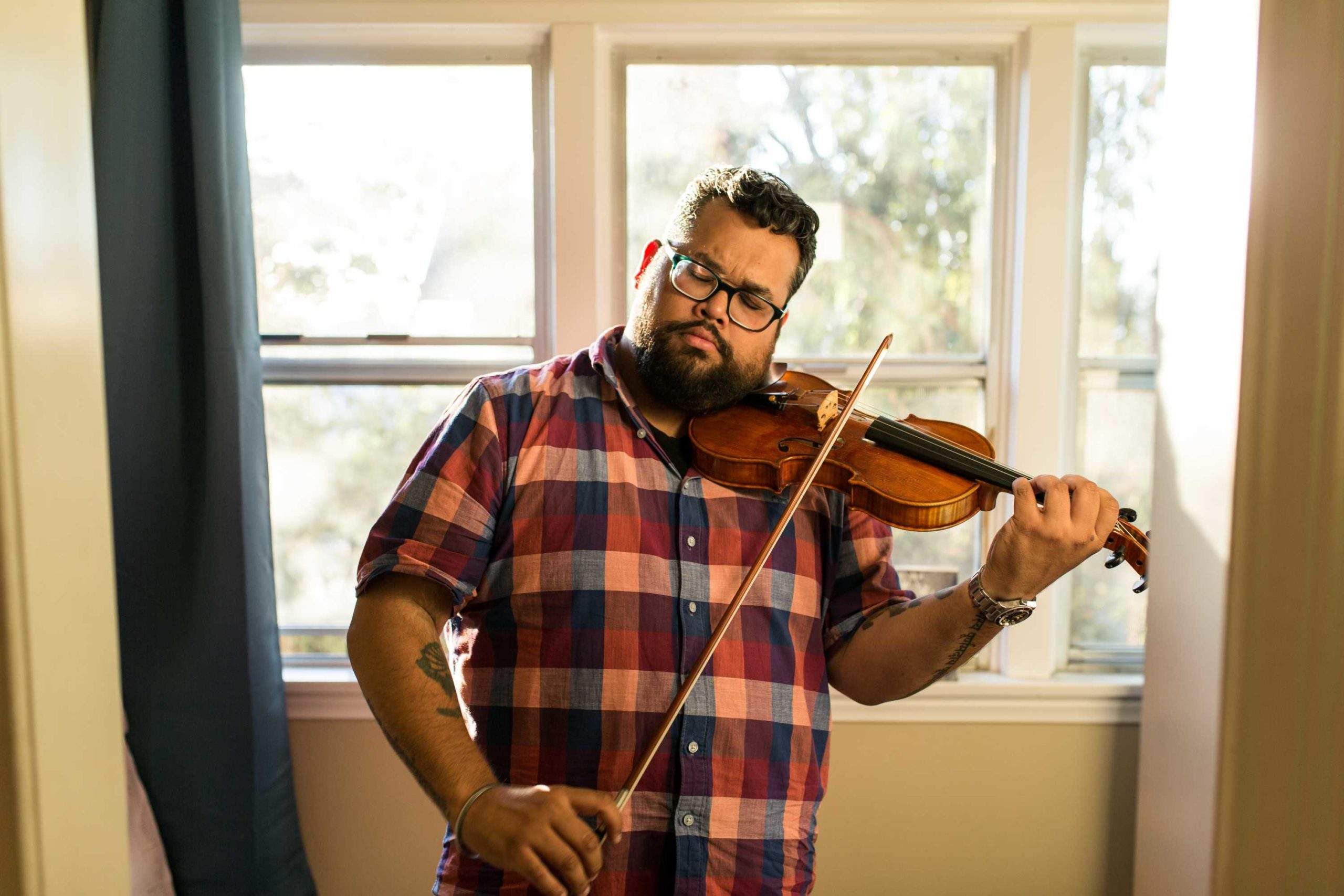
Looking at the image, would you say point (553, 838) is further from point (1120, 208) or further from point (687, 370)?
point (1120, 208)

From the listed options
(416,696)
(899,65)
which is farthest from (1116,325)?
(416,696)

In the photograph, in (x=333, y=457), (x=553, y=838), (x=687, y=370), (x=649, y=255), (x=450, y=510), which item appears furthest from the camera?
(x=333, y=457)

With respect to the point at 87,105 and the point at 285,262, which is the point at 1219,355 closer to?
the point at 87,105

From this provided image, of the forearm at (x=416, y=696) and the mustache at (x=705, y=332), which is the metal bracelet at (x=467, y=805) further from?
the mustache at (x=705, y=332)

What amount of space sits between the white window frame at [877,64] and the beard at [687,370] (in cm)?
69

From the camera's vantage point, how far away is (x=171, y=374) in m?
1.86

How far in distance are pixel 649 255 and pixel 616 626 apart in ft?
1.90

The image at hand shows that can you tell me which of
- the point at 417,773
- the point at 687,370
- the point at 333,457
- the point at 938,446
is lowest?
the point at 417,773

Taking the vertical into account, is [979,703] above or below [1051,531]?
below

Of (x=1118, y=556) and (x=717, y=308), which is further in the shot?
(x=717, y=308)

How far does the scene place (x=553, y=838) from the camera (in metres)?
0.88

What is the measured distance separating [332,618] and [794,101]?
1.54m

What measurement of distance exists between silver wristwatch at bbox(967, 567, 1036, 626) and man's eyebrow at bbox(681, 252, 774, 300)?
480 millimetres

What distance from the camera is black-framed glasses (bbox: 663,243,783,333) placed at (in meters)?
1.35
